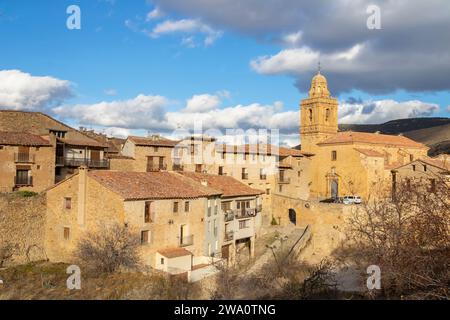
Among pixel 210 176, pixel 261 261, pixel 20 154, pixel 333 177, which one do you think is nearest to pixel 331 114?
pixel 333 177

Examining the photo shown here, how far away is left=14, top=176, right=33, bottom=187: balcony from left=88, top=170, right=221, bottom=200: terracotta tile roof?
7609 mm

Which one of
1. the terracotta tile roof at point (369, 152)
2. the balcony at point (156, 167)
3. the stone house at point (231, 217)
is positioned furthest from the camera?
the terracotta tile roof at point (369, 152)

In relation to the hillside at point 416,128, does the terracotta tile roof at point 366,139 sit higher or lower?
lower

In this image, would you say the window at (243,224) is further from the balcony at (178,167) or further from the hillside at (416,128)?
the hillside at (416,128)

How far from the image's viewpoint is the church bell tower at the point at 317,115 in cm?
5759

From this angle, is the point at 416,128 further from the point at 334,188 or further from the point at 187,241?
the point at 187,241

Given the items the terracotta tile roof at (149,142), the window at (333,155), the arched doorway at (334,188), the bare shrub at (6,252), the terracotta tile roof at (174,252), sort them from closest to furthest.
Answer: the terracotta tile roof at (174,252) → the bare shrub at (6,252) → the terracotta tile roof at (149,142) → the arched doorway at (334,188) → the window at (333,155)

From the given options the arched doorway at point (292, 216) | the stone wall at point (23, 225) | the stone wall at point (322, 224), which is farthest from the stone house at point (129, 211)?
the arched doorway at point (292, 216)

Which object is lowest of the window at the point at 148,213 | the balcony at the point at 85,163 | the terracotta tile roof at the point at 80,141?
the window at the point at 148,213

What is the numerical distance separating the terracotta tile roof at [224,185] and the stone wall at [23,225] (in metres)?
10.7

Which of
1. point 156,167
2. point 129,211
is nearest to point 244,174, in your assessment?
point 156,167

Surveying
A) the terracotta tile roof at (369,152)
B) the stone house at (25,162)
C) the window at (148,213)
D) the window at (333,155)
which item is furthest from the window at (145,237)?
the window at (333,155)

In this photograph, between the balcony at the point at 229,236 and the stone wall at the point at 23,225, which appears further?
the balcony at the point at 229,236
